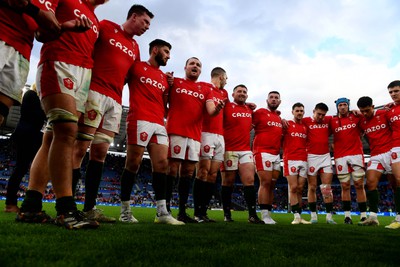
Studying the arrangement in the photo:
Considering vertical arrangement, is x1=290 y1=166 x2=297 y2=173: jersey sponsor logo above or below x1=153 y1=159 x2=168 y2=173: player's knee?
above

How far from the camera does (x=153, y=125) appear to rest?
14.5ft

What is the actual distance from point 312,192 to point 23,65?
7.31 metres

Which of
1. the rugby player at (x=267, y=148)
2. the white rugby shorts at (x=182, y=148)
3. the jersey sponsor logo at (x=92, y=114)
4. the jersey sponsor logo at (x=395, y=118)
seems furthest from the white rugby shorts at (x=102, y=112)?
the jersey sponsor logo at (x=395, y=118)

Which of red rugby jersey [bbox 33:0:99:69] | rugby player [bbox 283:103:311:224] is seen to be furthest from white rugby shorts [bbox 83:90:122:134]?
rugby player [bbox 283:103:311:224]

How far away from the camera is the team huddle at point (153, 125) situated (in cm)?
260

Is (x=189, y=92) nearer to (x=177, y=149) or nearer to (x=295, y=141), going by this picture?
(x=177, y=149)

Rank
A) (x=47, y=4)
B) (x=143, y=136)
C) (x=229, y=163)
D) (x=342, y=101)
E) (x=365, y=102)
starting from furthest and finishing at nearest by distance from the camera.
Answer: (x=342, y=101)
(x=365, y=102)
(x=229, y=163)
(x=143, y=136)
(x=47, y=4)

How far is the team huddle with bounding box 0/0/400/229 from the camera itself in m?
2.60

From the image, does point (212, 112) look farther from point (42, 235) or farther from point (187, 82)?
point (42, 235)

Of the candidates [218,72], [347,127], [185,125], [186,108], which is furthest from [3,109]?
[347,127]

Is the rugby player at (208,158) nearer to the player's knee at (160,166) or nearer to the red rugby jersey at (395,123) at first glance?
the player's knee at (160,166)

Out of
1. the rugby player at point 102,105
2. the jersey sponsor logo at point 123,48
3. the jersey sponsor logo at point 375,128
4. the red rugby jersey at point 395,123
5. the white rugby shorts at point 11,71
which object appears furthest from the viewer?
the jersey sponsor logo at point 375,128

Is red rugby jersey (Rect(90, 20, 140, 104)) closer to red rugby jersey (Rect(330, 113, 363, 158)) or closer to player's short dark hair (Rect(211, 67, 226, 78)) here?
player's short dark hair (Rect(211, 67, 226, 78))

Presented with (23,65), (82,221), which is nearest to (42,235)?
(82,221)
